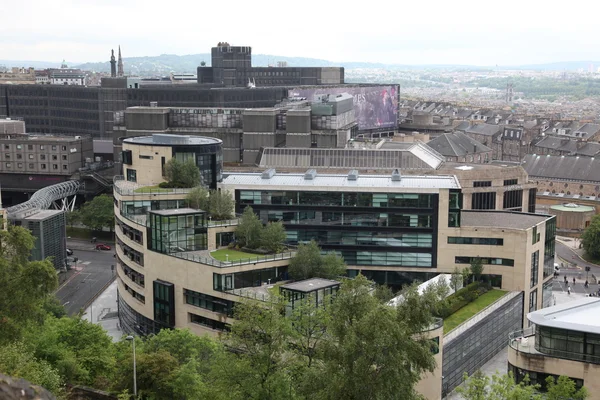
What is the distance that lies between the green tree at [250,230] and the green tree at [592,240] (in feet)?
194

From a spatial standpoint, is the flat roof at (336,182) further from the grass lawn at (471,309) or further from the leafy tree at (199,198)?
the grass lawn at (471,309)

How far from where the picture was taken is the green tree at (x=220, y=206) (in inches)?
3061

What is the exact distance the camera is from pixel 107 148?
16400cm

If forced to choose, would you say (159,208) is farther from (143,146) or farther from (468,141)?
(468,141)

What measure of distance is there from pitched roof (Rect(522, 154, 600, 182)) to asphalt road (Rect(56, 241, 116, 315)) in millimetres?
84090

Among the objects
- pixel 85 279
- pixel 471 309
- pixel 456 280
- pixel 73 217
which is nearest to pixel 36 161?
pixel 73 217

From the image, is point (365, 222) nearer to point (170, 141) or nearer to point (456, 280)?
point (456, 280)

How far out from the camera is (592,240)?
116 m

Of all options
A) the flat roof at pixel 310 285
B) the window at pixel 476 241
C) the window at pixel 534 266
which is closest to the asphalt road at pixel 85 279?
→ the flat roof at pixel 310 285

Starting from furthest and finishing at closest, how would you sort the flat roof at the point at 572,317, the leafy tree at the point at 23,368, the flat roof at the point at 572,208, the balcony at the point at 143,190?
the flat roof at the point at 572,208 → the balcony at the point at 143,190 → the flat roof at the point at 572,317 → the leafy tree at the point at 23,368

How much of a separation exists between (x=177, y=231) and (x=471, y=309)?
26.1m

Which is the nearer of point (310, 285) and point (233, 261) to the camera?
point (310, 285)

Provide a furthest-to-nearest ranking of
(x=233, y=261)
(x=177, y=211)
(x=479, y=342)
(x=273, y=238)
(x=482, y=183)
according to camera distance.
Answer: (x=482, y=183), (x=177, y=211), (x=273, y=238), (x=479, y=342), (x=233, y=261)

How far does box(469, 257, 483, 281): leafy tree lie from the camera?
77375mm
